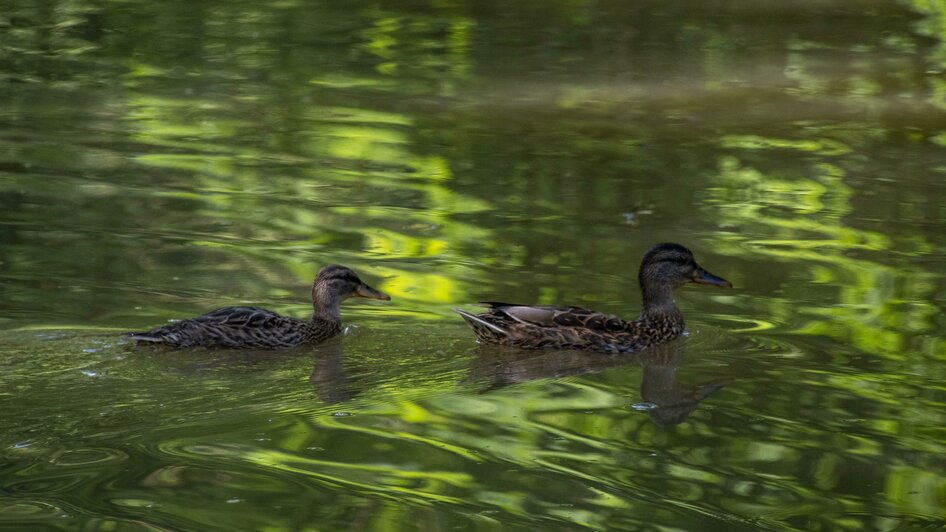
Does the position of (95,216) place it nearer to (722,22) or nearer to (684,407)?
(684,407)

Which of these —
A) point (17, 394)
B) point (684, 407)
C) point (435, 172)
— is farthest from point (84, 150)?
point (684, 407)

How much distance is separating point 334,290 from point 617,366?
6.00 ft

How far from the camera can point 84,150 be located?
566 inches

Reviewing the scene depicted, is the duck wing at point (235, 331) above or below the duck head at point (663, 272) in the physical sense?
below

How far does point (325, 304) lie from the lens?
32.3 feet

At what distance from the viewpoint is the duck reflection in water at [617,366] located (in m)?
8.56

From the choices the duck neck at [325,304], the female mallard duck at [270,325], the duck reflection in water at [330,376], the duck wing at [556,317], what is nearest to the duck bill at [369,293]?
the female mallard duck at [270,325]

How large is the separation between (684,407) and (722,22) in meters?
14.9

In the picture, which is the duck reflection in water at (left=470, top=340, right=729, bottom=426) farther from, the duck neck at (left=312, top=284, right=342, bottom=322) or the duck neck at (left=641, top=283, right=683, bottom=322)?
the duck neck at (left=312, top=284, right=342, bottom=322)

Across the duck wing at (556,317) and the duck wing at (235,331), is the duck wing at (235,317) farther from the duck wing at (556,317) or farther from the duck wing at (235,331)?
the duck wing at (556,317)

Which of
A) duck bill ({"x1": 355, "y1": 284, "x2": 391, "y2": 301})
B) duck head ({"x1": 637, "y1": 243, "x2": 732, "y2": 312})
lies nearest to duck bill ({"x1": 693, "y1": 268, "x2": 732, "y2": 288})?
duck head ({"x1": 637, "y1": 243, "x2": 732, "y2": 312})

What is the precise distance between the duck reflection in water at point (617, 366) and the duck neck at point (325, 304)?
3.19ft

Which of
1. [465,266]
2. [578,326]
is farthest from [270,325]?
[465,266]

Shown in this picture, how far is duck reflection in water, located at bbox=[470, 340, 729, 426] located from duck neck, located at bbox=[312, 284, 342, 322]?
0.97 meters
